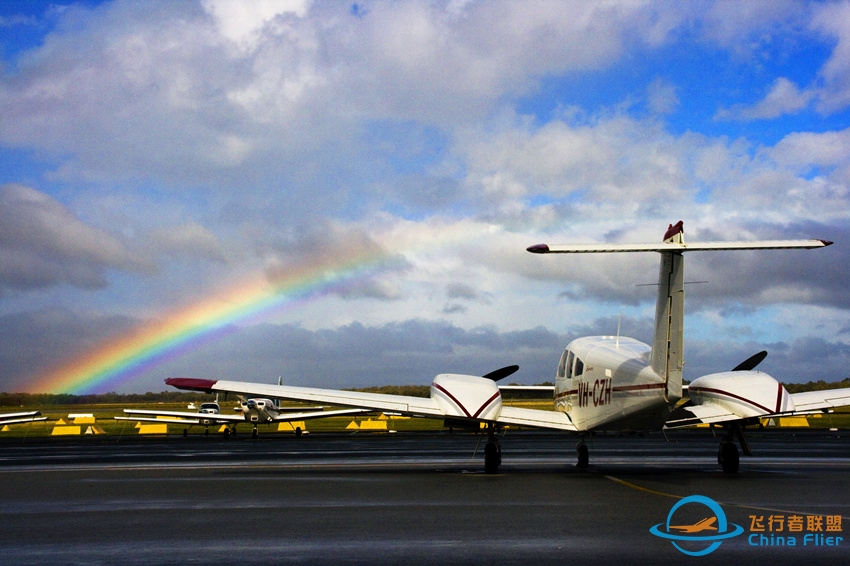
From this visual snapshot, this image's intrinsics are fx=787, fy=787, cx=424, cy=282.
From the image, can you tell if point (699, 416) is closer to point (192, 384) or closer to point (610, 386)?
point (610, 386)

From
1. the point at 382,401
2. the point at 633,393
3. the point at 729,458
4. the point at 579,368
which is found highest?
the point at 579,368

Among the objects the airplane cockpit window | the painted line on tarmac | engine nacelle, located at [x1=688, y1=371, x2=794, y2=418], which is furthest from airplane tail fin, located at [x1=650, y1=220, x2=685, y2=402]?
the airplane cockpit window

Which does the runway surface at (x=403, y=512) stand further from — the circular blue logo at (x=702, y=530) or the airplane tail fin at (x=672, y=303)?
the airplane tail fin at (x=672, y=303)

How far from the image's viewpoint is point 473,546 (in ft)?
28.9

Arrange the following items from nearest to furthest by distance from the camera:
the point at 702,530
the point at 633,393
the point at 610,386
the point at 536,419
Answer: the point at 702,530 → the point at 633,393 → the point at 610,386 → the point at 536,419

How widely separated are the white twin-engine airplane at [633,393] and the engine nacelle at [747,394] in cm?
2

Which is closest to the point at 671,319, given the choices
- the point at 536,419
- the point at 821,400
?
the point at 536,419

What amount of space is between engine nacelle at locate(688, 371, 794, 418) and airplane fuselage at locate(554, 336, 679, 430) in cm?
168

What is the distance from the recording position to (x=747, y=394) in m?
17.8

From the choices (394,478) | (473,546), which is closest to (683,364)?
(394,478)

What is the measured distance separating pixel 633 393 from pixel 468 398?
3.82 m

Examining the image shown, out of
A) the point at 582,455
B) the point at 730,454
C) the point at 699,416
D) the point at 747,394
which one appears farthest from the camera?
the point at 582,455

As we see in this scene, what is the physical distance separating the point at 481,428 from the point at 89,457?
16971mm

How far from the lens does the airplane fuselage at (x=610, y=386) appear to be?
16484 mm
